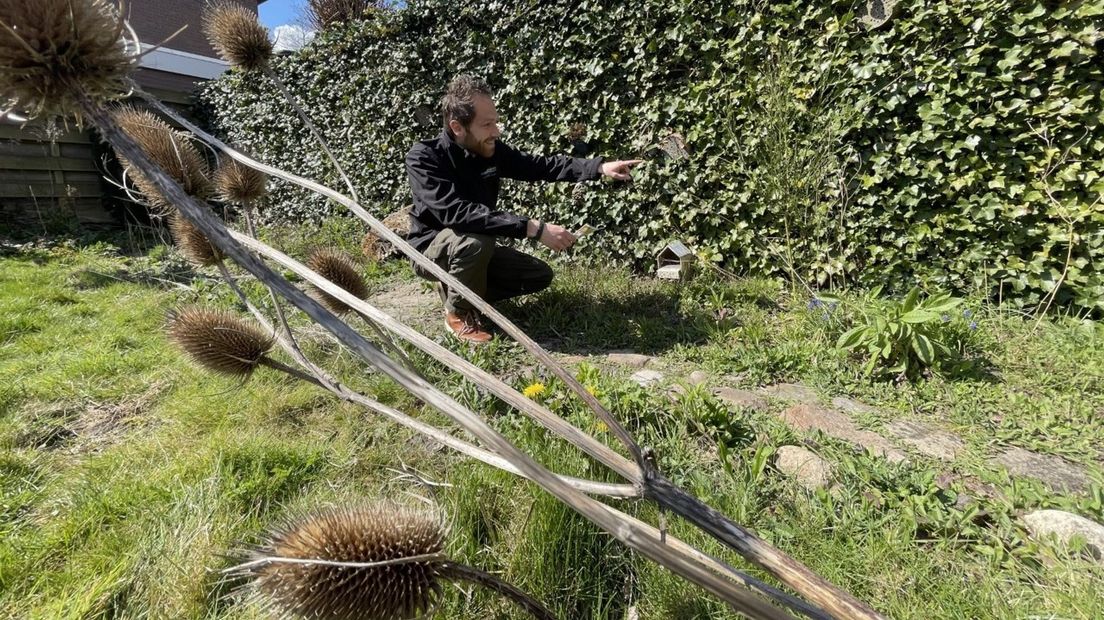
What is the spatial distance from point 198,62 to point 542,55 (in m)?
8.32

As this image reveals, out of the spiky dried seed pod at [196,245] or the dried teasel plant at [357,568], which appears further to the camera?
the spiky dried seed pod at [196,245]

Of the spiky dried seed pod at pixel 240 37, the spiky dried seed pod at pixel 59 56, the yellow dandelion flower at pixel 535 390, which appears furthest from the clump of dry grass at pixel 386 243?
the spiky dried seed pod at pixel 59 56

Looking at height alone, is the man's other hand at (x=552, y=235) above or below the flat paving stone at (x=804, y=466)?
above

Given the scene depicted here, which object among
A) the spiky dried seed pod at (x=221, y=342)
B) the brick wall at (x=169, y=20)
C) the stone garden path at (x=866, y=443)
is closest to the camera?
the spiky dried seed pod at (x=221, y=342)

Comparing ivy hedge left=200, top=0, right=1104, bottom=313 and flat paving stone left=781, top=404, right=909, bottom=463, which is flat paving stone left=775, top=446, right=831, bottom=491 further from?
ivy hedge left=200, top=0, right=1104, bottom=313

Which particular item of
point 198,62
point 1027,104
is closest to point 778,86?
point 1027,104

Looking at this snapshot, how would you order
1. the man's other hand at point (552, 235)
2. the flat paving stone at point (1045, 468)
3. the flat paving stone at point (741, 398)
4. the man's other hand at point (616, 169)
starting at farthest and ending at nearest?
the man's other hand at point (616, 169) < the man's other hand at point (552, 235) < the flat paving stone at point (741, 398) < the flat paving stone at point (1045, 468)

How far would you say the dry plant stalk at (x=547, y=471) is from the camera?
24.7 inches

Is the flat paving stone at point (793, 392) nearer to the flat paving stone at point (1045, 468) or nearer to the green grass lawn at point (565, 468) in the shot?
the green grass lawn at point (565, 468)

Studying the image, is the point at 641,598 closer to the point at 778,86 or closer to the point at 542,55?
the point at 778,86

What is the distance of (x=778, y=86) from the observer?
135 inches

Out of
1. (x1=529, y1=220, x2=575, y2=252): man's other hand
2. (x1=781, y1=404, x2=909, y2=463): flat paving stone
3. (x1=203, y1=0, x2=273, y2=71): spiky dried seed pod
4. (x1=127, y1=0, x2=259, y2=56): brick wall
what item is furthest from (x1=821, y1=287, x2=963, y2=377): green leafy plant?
(x1=127, y1=0, x2=259, y2=56): brick wall

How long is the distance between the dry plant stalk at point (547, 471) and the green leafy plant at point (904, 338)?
216 centimetres

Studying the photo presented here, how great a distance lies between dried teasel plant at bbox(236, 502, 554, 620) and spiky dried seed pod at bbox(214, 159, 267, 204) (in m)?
1.50
